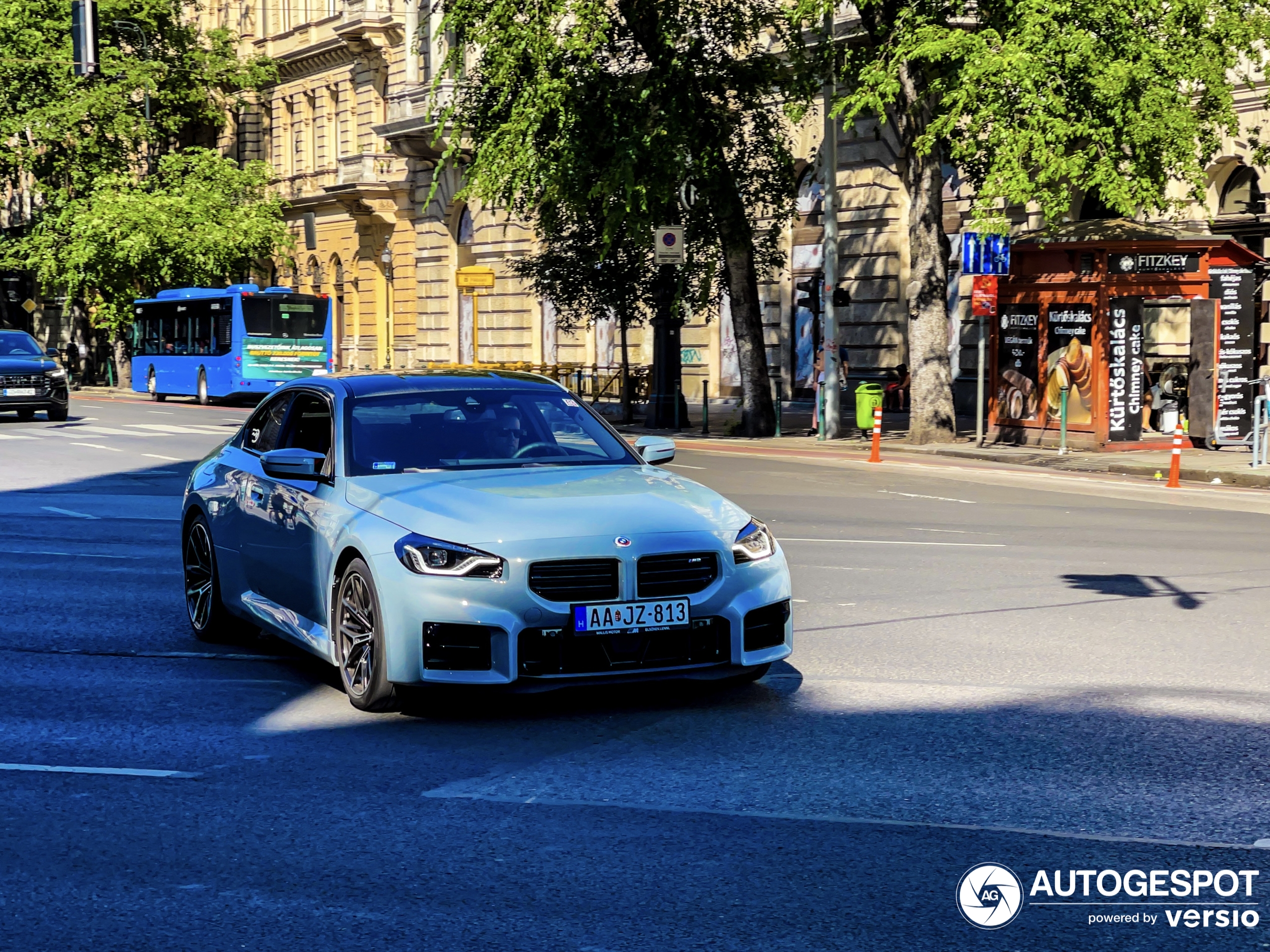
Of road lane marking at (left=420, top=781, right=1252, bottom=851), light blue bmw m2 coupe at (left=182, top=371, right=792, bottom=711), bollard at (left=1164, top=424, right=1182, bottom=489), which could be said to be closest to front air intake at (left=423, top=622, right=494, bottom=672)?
A: light blue bmw m2 coupe at (left=182, top=371, right=792, bottom=711)

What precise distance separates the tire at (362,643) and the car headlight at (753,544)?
1.47m

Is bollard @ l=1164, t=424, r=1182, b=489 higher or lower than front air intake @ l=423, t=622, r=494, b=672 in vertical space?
lower

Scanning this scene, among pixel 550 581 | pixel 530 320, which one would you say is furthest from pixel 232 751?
pixel 530 320

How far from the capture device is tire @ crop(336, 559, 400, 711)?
7207 mm

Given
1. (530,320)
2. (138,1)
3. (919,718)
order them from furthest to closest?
(138,1) < (530,320) < (919,718)

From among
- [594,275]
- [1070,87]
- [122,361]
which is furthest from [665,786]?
[122,361]

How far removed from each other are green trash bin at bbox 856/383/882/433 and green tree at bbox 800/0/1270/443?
5.01 m

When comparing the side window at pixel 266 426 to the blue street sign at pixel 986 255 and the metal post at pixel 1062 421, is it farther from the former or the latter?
the metal post at pixel 1062 421

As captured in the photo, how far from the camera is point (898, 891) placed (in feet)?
16.0

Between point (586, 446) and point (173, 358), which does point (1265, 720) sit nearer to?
point (586, 446)

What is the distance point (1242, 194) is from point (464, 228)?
26204mm

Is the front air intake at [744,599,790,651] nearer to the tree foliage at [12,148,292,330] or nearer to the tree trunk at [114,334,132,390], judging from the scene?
the tree foliage at [12,148,292,330]

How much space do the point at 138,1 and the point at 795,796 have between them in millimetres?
56053

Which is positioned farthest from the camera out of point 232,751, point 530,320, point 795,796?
point 530,320
